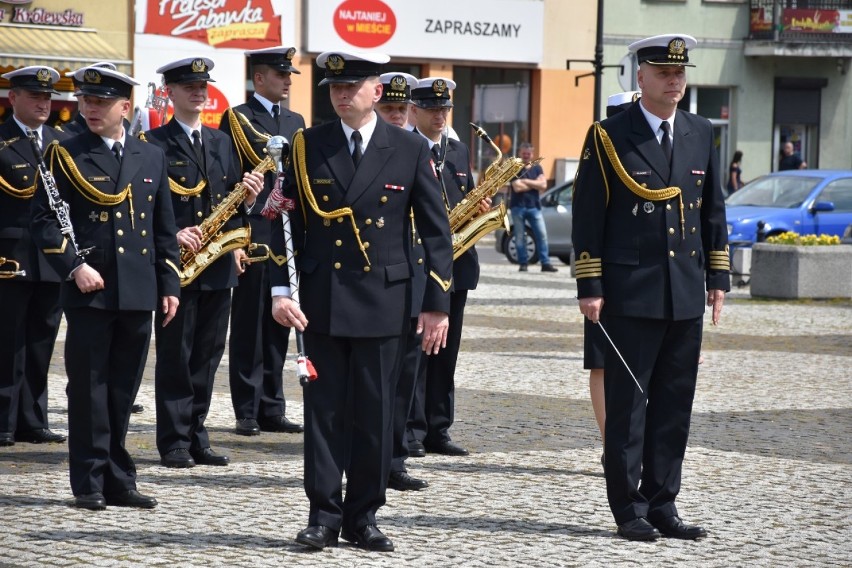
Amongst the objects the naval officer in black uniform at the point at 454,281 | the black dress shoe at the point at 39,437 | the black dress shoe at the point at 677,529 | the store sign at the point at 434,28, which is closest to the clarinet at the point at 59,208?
the black dress shoe at the point at 39,437

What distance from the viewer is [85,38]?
29344mm

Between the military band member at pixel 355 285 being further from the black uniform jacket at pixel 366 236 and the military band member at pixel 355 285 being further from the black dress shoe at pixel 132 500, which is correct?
the black dress shoe at pixel 132 500

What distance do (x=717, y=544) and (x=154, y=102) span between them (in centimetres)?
589

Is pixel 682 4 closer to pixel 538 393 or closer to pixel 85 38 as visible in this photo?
pixel 85 38

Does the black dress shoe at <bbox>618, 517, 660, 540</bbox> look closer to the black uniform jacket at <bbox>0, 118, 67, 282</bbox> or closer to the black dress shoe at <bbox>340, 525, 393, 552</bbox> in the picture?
the black dress shoe at <bbox>340, 525, 393, 552</bbox>

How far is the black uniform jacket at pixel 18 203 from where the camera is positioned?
971 centimetres

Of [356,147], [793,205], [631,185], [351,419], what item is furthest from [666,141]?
[793,205]

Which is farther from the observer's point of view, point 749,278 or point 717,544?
point 749,278

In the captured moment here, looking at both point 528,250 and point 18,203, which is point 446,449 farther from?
point 528,250

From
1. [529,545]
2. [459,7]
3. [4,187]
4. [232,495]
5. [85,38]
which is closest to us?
[529,545]

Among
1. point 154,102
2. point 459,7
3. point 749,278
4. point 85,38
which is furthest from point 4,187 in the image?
point 459,7

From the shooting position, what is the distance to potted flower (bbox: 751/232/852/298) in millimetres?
20594

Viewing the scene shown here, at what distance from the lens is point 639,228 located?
7445mm

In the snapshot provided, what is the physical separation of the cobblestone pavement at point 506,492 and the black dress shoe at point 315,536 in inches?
2.0
